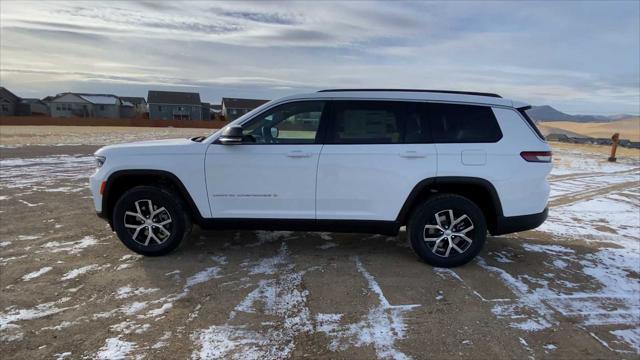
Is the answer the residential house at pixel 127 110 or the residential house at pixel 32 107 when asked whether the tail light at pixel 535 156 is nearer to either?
the residential house at pixel 127 110

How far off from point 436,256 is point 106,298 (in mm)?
3328

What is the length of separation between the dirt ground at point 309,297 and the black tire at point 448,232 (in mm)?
169

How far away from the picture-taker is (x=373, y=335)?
322cm

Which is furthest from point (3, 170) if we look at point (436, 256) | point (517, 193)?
point (517, 193)

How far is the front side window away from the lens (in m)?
4.47

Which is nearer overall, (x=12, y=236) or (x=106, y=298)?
(x=106, y=298)

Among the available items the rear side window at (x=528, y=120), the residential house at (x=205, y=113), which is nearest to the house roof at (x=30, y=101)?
the residential house at (x=205, y=113)

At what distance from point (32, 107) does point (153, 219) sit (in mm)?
81431

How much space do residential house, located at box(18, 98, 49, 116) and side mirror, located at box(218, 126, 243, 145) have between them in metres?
79.3

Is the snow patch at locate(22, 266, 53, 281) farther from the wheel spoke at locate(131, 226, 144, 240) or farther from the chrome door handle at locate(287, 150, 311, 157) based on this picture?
the chrome door handle at locate(287, 150, 311, 157)

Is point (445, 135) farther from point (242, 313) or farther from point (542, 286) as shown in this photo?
point (242, 313)

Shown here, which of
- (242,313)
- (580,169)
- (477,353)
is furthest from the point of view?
(580,169)

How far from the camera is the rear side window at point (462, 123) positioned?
14.5 feet

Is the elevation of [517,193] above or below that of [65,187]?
above
